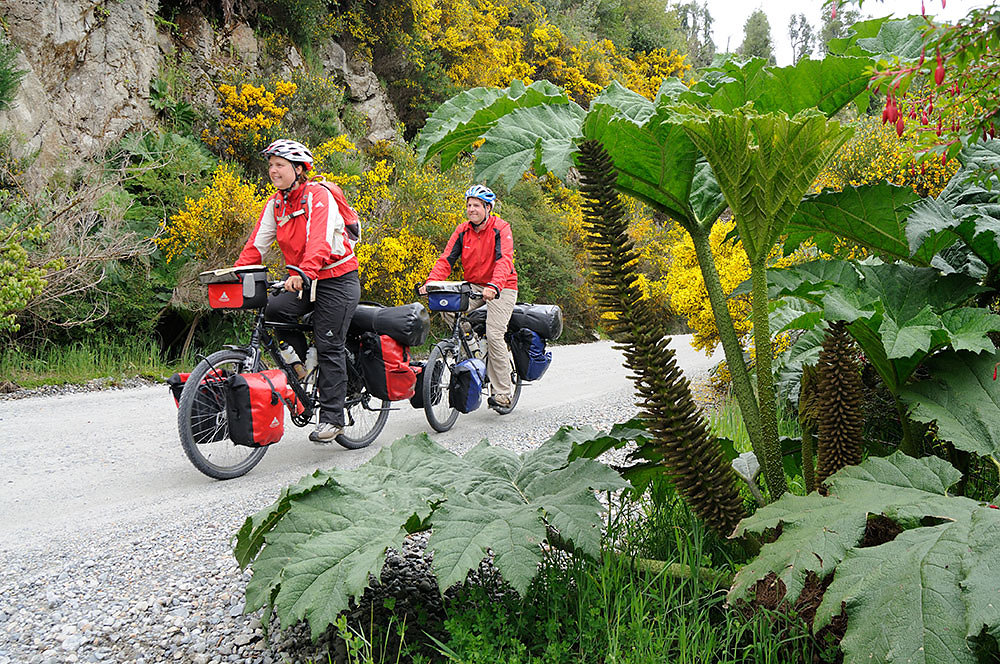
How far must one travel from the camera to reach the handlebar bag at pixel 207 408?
14.1ft

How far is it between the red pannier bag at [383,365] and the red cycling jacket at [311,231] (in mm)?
611

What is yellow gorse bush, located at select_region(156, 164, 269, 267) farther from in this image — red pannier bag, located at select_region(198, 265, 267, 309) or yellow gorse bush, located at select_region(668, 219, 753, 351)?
yellow gorse bush, located at select_region(668, 219, 753, 351)

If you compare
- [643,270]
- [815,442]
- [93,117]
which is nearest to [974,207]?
[815,442]

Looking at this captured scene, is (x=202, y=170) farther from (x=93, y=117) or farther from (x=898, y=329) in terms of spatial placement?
(x=898, y=329)

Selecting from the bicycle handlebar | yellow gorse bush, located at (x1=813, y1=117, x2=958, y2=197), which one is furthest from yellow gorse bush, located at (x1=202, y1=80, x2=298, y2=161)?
yellow gorse bush, located at (x1=813, y1=117, x2=958, y2=197)

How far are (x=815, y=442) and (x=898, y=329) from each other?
0.63 meters

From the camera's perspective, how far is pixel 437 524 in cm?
153

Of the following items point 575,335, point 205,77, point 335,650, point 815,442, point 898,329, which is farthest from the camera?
point 575,335

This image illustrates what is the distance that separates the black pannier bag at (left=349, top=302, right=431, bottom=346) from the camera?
5.16 metres

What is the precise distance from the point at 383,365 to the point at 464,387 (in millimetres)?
915

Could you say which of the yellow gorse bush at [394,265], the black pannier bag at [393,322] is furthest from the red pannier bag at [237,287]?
the yellow gorse bush at [394,265]

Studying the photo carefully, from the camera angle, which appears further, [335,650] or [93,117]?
[93,117]

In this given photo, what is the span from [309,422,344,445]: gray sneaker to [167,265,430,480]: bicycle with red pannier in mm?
127

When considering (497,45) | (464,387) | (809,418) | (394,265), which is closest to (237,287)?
(464,387)
